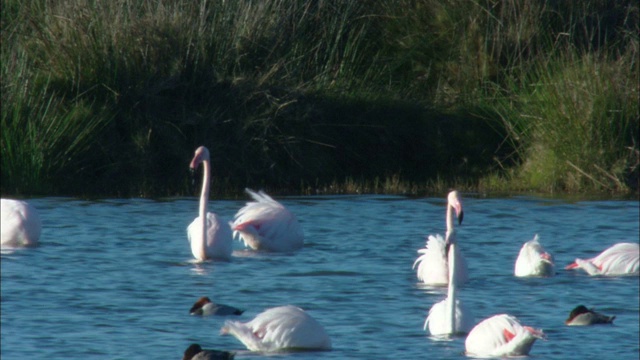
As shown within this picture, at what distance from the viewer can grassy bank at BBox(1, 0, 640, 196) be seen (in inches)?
535

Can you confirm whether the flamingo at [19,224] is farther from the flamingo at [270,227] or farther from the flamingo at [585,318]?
the flamingo at [585,318]

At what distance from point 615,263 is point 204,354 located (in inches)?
165

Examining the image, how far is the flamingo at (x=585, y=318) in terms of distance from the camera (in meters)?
7.47

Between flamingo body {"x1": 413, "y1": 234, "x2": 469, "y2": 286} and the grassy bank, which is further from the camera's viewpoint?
the grassy bank

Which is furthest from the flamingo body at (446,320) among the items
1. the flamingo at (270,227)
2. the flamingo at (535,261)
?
the flamingo at (270,227)

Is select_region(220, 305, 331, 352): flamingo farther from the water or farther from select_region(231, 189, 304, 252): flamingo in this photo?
select_region(231, 189, 304, 252): flamingo

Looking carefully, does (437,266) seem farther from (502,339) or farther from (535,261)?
(502,339)

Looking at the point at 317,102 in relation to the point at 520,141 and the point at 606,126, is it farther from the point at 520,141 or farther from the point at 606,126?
the point at 606,126

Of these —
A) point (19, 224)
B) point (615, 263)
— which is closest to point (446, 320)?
point (615, 263)

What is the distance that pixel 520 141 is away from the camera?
14.6 metres

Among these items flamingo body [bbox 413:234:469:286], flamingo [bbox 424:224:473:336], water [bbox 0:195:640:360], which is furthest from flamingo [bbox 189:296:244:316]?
flamingo body [bbox 413:234:469:286]

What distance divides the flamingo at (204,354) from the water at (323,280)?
0.36 metres

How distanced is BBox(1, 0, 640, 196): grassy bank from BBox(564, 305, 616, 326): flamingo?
6.27m

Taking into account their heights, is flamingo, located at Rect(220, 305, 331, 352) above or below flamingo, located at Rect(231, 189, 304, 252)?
below
